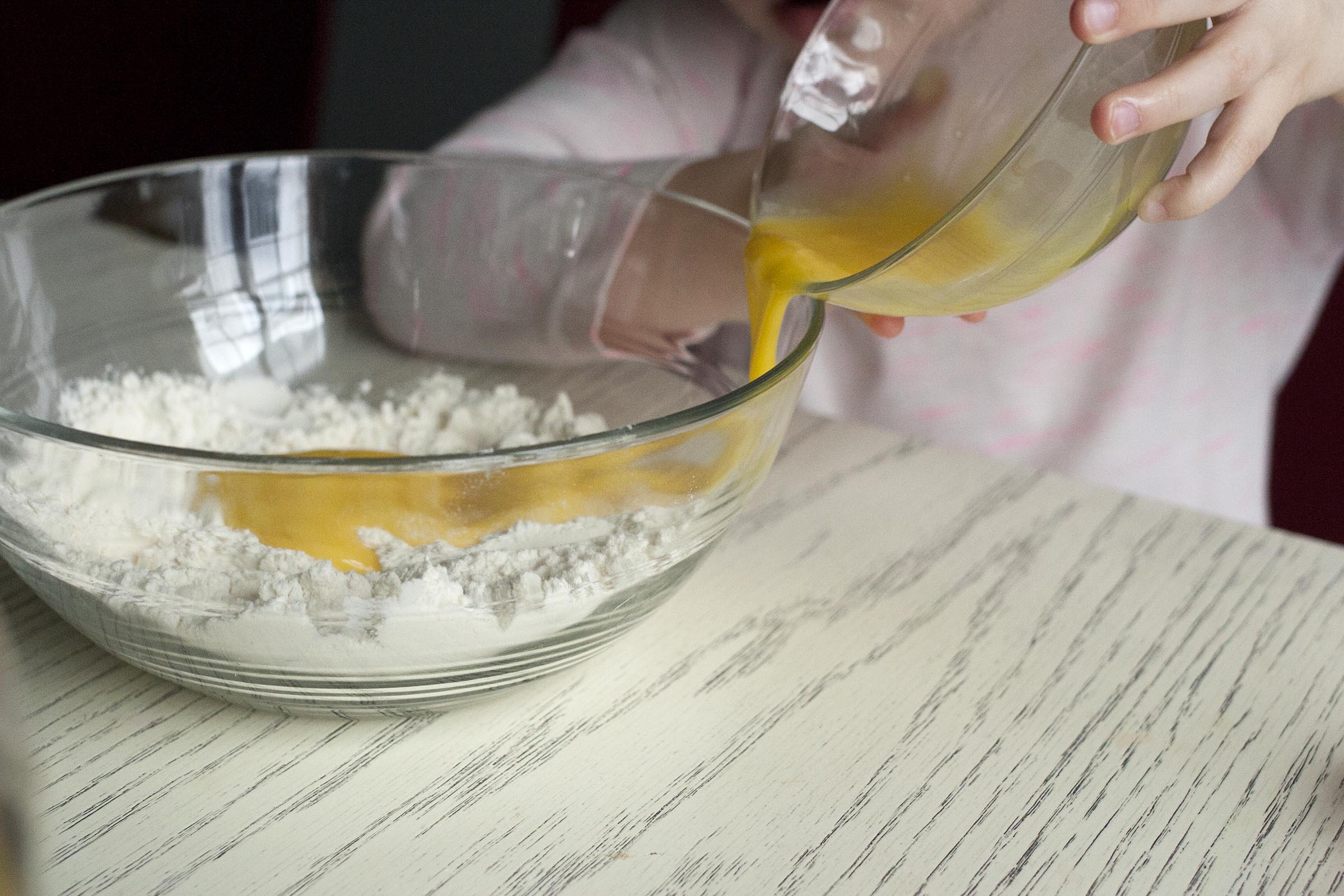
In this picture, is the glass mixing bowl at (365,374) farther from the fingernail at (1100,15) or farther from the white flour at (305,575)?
the fingernail at (1100,15)

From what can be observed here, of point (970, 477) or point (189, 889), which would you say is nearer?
point (189, 889)

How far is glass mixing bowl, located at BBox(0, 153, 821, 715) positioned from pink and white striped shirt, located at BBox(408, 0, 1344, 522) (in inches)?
14.1

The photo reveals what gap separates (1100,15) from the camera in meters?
0.37

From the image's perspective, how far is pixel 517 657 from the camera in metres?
0.43

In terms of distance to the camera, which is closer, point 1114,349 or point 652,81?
point 1114,349

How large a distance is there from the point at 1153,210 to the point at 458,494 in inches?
11.5

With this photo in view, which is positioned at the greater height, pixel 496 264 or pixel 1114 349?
pixel 496 264

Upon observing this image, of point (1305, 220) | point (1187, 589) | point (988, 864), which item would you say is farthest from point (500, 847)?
point (1305, 220)

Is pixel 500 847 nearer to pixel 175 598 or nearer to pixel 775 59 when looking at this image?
pixel 175 598

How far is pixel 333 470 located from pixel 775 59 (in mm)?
994

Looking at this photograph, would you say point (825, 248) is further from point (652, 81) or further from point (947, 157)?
point (652, 81)

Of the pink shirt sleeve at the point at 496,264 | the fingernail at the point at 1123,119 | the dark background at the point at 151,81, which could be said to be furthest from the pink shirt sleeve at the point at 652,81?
the dark background at the point at 151,81

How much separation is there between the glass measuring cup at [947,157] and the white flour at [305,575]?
148 mm

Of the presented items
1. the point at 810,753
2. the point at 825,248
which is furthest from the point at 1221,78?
the point at 810,753
